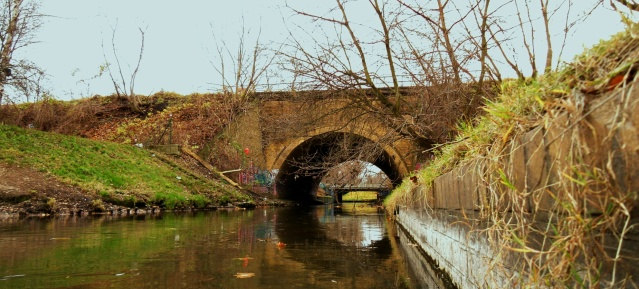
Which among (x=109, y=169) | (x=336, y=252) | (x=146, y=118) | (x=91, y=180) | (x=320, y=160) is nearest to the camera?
(x=336, y=252)

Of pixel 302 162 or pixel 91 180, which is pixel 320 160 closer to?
pixel 302 162

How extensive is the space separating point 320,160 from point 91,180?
11629 mm

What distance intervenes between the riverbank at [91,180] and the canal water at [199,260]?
188 inches

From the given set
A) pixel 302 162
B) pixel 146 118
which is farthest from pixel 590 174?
pixel 146 118

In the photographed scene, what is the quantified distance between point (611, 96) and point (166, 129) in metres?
25.9

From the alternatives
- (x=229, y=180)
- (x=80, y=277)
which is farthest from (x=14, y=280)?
(x=229, y=180)

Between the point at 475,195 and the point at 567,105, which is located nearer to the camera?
the point at 567,105

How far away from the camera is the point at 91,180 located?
14734 millimetres

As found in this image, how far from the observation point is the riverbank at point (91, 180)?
12.7 metres

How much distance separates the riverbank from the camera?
1268 centimetres

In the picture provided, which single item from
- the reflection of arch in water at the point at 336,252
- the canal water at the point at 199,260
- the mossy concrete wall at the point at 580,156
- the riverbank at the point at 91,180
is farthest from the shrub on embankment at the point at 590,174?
the riverbank at the point at 91,180

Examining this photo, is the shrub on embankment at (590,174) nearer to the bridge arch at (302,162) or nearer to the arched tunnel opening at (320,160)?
the arched tunnel opening at (320,160)

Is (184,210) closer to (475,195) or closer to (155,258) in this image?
(155,258)

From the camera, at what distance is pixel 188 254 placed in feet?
19.1
